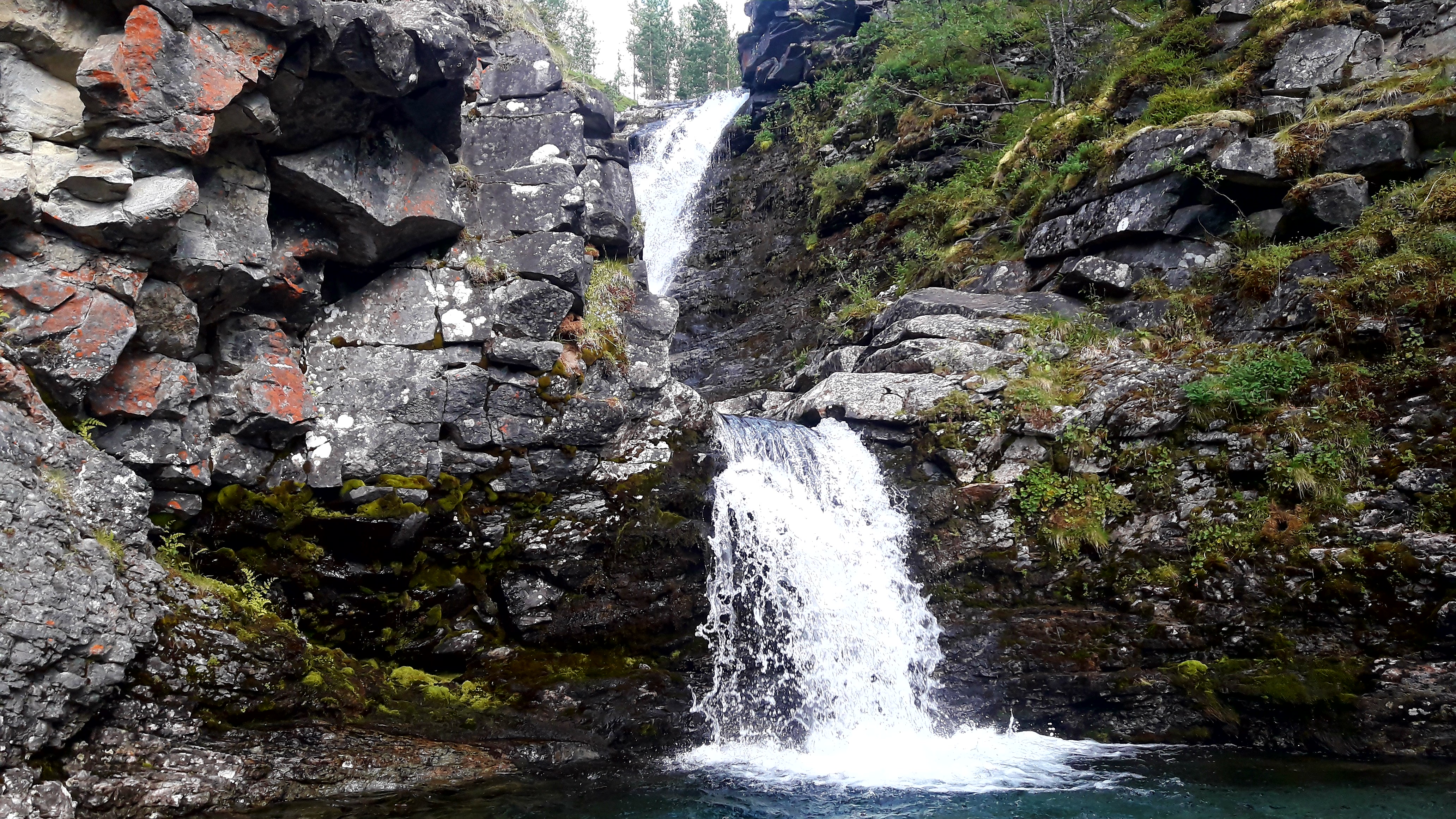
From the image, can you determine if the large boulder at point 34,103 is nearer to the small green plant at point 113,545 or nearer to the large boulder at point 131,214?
the large boulder at point 131,214

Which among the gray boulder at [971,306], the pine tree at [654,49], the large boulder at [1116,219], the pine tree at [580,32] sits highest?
the pine tree at [654,49]

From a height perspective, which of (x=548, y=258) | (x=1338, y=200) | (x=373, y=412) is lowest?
(x=373, y=412)

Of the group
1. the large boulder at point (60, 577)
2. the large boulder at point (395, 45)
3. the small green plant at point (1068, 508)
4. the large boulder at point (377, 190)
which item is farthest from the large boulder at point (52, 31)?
the small green plant at point (1068, 508)

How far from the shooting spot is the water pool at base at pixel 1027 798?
5.46 m

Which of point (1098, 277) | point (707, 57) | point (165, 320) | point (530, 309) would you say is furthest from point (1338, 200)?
point (707, 57)

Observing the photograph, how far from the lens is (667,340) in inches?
388

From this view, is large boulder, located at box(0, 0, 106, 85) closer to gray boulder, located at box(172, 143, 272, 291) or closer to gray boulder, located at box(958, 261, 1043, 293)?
gray boulder, located at box(172, 143, 272, 291)

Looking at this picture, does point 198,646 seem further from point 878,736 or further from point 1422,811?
point 1422,811

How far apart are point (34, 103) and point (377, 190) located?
2713 millimetres

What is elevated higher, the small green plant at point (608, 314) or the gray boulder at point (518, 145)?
the gray boulder at point (518, 145)

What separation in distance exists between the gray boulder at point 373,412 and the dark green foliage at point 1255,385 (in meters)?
8.59

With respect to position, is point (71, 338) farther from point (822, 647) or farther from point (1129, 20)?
point (1129, 20)

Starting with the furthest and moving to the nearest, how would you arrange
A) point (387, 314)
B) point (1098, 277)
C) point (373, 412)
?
point (1098, 277), point (387, 314), point (373, 412)

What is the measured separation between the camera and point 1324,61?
36.7 feet
